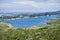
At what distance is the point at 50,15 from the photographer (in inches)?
176

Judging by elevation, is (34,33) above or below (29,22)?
below

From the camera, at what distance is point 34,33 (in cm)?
416

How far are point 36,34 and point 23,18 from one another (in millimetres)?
608

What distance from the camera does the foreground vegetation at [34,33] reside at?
4125mm

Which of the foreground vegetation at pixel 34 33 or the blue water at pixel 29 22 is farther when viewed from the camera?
the blue water at pixel 29 22

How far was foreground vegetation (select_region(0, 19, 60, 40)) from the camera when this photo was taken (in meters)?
4.12

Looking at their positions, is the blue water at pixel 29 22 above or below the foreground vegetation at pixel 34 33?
above

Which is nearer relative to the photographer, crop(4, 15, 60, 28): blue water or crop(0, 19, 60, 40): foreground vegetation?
crop(0, 19, 60, 40): foreground vegetation

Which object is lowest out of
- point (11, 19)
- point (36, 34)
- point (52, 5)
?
point (36, 34)

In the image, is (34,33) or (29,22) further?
(29,22)

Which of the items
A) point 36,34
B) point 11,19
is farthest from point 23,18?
point 36,34

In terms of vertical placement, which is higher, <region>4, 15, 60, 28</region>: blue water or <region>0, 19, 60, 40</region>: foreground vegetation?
<region>4, 15, 60, 28</region>: blue water

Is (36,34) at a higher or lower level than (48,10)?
lower

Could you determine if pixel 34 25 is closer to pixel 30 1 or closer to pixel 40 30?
pixel 40 30
